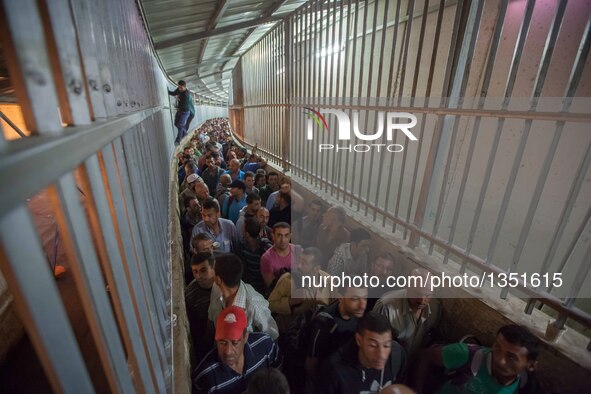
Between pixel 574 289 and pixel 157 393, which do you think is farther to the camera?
pixel 574 289

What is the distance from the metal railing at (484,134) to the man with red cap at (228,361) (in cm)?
221

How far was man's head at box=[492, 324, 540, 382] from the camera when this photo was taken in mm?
2053

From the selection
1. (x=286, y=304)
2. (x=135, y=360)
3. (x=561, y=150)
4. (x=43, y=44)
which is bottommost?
(x=286, y=304)

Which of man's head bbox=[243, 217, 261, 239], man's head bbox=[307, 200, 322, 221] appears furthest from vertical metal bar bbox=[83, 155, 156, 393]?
man's head bbox=[307, 200, 322, 221]

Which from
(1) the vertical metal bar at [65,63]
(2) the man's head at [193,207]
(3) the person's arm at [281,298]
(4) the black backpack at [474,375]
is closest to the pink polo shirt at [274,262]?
(3) the person's arm at [281,298]

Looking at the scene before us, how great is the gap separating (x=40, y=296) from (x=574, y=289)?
2.99 meters

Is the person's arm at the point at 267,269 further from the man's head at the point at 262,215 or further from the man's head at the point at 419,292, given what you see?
the man's head at the point at 419,292

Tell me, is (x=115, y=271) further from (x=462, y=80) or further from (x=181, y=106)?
(x=181, y=106)

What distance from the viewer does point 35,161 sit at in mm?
443

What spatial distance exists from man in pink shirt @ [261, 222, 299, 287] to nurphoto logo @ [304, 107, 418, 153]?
1678 millimetres

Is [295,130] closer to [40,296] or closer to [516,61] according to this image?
[516,61]

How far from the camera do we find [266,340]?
240 centimetres

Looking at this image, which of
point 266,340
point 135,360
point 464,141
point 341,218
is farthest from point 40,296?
point 464,141

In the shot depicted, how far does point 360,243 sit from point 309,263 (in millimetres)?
823
